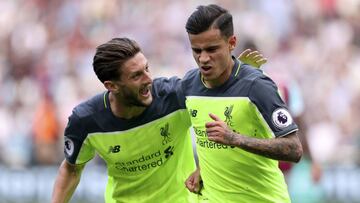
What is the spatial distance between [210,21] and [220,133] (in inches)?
33.8

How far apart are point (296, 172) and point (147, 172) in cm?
531

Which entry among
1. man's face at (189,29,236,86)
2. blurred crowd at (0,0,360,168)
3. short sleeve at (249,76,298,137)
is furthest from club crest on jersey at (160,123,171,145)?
blurred crowd at (0,0,360,168)

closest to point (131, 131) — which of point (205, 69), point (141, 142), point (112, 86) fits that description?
point (141, 142)

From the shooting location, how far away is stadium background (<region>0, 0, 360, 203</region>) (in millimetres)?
12953

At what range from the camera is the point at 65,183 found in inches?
283

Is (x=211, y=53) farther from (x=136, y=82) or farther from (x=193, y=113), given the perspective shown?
(x=136, y=82)

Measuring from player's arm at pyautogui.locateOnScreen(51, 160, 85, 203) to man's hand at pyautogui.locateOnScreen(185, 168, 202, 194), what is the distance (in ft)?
2.88

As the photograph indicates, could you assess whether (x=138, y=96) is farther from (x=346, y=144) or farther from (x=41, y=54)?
(x=41, y=54)

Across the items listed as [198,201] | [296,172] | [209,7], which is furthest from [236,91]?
[296,172]

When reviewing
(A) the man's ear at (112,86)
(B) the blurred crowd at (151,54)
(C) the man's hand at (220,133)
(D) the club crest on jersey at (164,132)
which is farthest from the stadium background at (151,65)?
(C) the man's hand at (220,133)

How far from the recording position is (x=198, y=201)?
6.93 m

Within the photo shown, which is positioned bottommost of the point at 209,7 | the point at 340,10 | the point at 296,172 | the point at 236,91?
the point at 296,172

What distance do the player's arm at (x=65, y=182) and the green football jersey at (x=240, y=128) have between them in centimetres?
106

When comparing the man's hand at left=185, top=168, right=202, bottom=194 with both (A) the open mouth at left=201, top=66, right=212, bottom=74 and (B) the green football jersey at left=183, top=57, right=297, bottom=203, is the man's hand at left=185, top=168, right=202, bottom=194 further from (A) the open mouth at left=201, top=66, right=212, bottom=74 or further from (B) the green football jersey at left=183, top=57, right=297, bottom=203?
(A) the open mouth at left=201, top=66, right=212, bottom=74
